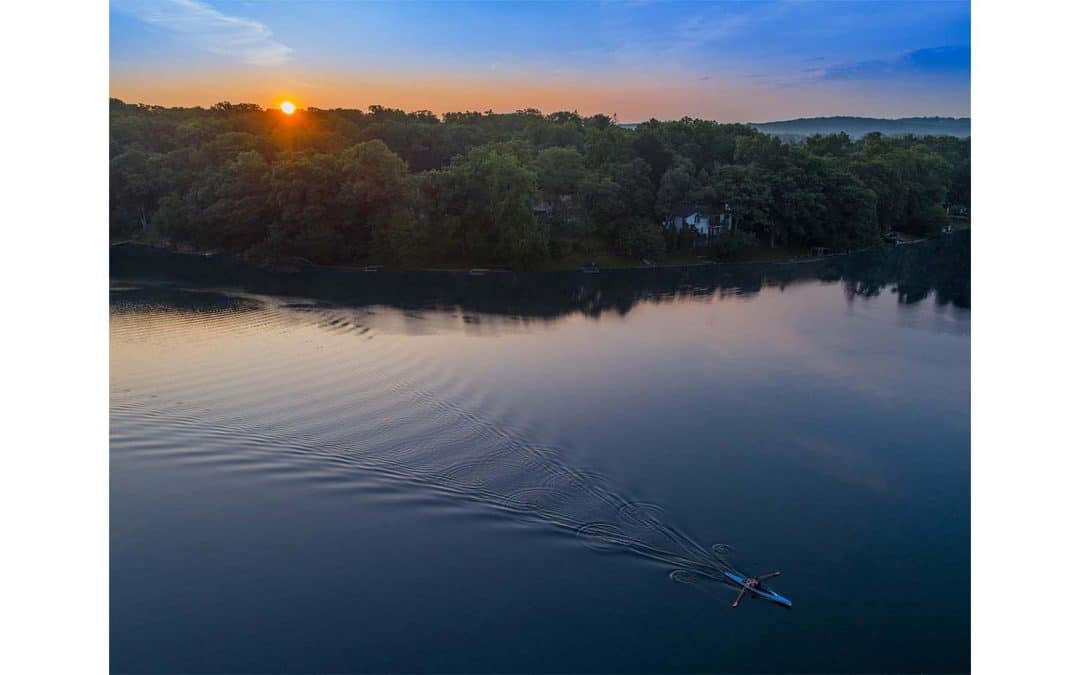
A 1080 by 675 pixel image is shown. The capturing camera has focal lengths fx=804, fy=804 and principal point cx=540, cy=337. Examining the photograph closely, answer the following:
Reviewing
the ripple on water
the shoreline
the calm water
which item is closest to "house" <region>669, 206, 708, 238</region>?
the shoreline

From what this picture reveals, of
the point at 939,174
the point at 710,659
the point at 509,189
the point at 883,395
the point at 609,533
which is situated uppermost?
the point at 939,174

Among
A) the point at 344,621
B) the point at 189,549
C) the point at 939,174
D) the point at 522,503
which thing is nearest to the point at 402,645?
the point at 344,621

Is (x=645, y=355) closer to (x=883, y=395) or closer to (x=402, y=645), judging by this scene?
(x=883, y=395)

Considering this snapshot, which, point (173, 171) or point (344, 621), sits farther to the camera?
point (173, 171)

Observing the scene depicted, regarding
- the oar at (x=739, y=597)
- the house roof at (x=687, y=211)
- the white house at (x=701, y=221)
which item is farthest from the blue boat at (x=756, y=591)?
the house roof at (x=687, y=211)

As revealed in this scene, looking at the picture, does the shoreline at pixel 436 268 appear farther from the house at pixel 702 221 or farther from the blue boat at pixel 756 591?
the blue boat at pixel 756 591
